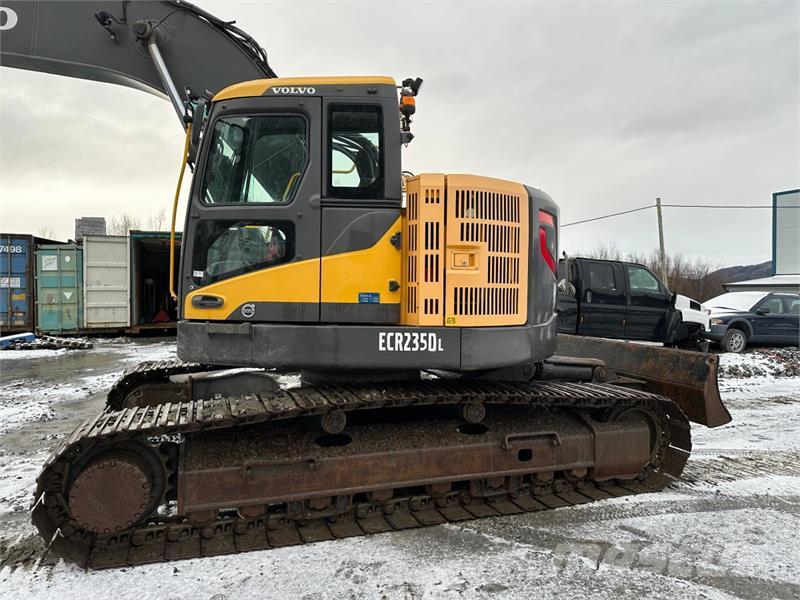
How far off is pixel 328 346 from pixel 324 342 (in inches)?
1.5

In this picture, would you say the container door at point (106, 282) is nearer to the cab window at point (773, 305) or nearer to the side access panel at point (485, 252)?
the side access panel at point (485, 252)

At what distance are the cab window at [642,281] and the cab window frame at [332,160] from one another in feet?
30.8

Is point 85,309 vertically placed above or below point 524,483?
above

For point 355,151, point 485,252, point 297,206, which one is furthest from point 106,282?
point 485,252

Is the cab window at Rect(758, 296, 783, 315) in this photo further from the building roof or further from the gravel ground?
the building roof

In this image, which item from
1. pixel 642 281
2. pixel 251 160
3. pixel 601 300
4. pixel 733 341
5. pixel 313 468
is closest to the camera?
pixel 313 468

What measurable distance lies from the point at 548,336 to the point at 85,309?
49.3 ft

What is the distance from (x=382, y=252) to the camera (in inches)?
139

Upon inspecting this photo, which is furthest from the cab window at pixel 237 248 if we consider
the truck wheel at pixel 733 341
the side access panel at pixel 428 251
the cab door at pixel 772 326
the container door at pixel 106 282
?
the container door at pixel 106 282

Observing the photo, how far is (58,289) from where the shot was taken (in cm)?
1517

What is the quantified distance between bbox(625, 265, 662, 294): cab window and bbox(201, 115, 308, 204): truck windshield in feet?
32.0

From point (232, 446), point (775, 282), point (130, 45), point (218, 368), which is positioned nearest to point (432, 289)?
point (232, 446)

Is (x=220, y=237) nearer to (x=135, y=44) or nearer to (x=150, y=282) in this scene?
(x=135, y=44)

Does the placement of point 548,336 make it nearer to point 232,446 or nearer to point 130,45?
point 232,446
